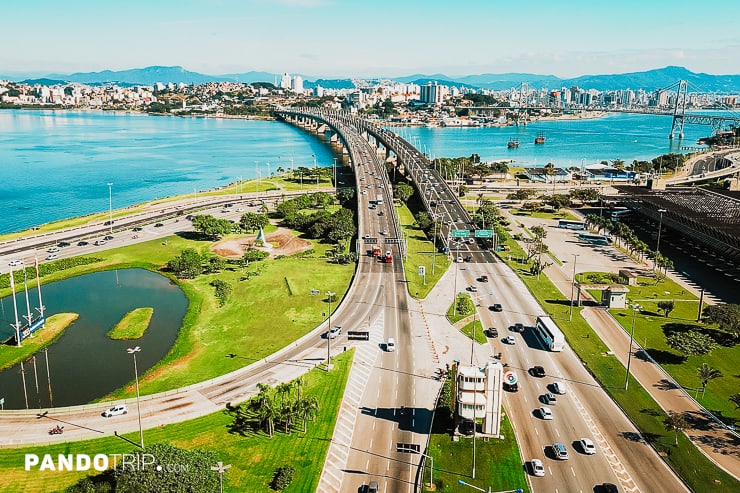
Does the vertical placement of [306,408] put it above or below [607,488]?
above

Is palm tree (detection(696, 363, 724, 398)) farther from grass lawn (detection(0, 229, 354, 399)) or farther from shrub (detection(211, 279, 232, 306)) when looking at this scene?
shrub (detection(211, 279, 232, 306))


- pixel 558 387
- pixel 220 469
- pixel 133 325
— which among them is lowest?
pixel 133 325

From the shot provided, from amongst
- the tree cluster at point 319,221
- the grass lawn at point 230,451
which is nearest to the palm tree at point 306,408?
the grass lawn at point 230,451

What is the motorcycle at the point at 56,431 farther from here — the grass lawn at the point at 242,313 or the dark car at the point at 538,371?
the dark car at the point at 538,371

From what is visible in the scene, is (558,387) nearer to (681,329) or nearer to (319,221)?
(681,329)

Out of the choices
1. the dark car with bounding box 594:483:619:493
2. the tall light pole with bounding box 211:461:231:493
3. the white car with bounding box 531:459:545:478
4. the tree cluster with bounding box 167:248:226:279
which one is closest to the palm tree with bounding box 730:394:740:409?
the dark car with bounding box 594:483:619:493

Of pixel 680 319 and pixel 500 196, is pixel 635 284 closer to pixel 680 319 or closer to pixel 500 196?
pixel 680 319

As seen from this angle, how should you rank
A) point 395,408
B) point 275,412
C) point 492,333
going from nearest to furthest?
1. point 275,412
2. point 395,408
3. point 492,333

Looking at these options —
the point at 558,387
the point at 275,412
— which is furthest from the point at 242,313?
the point at 558,387
